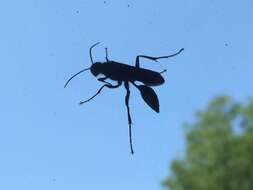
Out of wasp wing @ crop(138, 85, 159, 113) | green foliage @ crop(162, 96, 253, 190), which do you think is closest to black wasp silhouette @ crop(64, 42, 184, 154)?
wasp wing @ crop(138, 85, 159, 113)

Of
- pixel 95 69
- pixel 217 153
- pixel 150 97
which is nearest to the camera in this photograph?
pixel 150 97

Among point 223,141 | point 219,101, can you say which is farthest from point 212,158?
point 219,101

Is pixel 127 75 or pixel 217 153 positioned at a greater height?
pixel 217 153

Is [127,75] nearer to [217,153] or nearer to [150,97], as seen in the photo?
[150,97]

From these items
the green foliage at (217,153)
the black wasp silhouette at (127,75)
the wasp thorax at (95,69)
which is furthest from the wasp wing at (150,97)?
the green foliage at (217,153)

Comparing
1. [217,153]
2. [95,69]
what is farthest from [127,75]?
[217,153]
